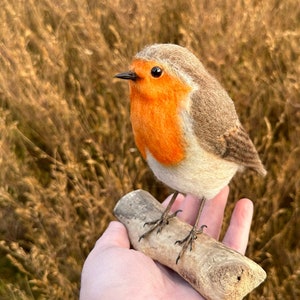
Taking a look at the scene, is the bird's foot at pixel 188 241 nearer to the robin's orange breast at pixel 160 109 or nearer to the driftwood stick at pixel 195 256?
the driftwood stick at pixel 195 256

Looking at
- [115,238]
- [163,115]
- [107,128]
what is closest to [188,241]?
[115,238]

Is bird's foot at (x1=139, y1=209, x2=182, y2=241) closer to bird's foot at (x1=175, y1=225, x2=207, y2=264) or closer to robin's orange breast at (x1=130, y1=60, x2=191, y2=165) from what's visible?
bird's foot at (x1=175, y1=225, x2=207, y2=264)

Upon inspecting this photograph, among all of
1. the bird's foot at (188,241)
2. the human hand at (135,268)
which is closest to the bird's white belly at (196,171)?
the bird's foot at (188,241)

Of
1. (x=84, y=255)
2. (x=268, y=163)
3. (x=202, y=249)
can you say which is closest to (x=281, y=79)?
(x=268, y=163)

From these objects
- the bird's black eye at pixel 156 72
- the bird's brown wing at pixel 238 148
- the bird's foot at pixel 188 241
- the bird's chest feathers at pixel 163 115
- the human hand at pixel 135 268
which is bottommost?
Result: the human hand at pixel 135 268

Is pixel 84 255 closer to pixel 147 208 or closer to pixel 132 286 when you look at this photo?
pixel 147 208

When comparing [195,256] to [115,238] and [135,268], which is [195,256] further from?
[115,238]

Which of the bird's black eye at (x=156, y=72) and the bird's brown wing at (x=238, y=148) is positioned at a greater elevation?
the bird's black eye at (x=156, y=72)
